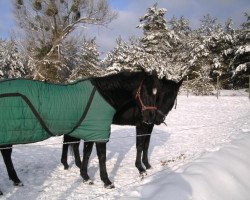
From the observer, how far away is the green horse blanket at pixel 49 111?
4359mm

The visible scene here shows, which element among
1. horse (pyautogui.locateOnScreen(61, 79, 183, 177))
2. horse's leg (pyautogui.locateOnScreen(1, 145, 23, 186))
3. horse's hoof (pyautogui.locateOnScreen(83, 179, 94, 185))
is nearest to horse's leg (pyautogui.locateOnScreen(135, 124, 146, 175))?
horse (pyautogui.locateOnScreen(61, 79, 183, 177))

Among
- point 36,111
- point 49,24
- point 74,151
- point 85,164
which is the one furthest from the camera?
point 49,24

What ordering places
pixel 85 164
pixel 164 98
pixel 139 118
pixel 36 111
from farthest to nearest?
pixel 139 118 → pixel 164 98 → pixel 85 164 → pixel 36 111

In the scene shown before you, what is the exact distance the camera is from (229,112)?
13.7m

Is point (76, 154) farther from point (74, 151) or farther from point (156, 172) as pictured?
point (156, 172)

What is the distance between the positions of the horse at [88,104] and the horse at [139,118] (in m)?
0.26

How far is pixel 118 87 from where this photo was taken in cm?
498

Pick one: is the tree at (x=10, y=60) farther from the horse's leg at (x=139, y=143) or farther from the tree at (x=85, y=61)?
the horse's leg at (x=139, y=143)

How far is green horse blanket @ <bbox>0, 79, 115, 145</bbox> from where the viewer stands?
4.36 metres

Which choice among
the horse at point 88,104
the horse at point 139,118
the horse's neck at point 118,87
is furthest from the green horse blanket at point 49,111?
the horse at point 139,118

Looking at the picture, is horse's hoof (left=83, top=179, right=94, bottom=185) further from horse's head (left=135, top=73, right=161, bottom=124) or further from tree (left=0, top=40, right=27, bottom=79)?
tree (left=0, top=40, right=27, bottom=79)

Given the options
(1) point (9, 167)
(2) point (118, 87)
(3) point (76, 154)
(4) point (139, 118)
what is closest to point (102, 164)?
(3) point (76, 154)

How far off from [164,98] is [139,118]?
591mm

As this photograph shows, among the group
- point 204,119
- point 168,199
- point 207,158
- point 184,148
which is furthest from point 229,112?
point 168,199
